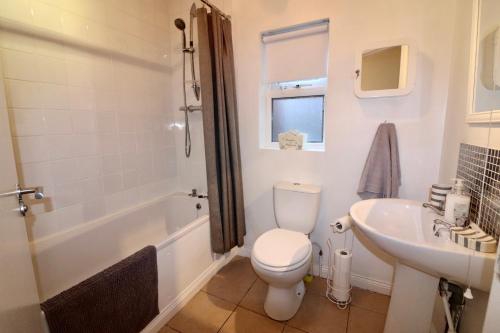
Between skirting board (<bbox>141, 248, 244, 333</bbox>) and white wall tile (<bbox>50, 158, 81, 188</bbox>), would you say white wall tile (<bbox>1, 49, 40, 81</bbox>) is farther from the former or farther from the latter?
skirting board (<bbox>141, 248, 244, 333</bbox>)

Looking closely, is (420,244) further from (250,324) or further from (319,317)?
(250,324)

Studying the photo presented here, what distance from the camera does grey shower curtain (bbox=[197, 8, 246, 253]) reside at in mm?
1653

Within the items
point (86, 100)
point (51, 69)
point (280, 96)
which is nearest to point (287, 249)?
point (280, 96)

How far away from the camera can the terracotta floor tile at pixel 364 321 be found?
→ 4.69 ft

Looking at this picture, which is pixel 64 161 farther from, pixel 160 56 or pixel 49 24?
pixel 160 56

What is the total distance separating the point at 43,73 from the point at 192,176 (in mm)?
1383

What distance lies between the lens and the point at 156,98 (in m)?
2.24

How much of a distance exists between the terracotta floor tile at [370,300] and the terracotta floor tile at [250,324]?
1.96 ft

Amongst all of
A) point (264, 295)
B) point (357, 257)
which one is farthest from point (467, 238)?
point (264, 295)

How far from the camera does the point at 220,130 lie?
176cm

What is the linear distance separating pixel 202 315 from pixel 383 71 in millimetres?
1977

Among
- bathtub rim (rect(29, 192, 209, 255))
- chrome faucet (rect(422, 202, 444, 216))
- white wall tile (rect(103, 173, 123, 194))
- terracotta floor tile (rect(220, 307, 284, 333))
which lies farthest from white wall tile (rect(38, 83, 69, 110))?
chrome faucet (rect(422, 202, 444, 216))

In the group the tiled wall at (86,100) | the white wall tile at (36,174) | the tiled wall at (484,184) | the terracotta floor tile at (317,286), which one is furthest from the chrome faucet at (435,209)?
the white wall tile at (36,174)

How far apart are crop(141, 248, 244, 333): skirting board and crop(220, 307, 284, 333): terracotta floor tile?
1.14 feet
